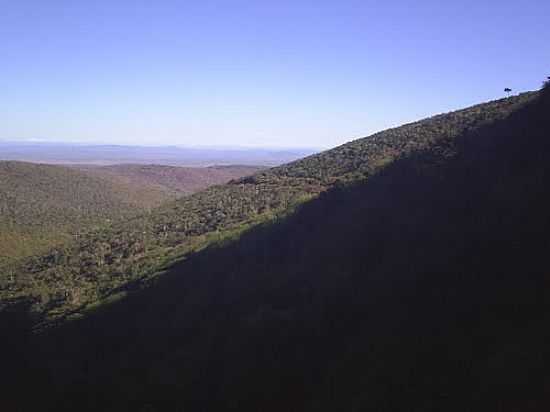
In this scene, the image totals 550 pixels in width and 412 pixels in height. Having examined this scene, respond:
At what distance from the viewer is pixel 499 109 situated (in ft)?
105

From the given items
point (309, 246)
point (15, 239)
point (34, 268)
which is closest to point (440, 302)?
point (309, 246)

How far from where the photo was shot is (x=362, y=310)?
52.0 ft

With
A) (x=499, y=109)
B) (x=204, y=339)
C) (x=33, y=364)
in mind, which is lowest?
(x=33, y=364)

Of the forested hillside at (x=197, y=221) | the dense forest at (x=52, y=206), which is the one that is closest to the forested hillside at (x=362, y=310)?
the forested hillside at (x=197, y=221)

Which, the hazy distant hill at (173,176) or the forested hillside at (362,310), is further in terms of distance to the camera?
the hazy distant hill at (173,176)

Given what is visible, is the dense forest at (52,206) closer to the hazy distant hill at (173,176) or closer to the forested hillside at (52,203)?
the forested hillside at (52,203)

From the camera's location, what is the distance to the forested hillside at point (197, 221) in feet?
89.4

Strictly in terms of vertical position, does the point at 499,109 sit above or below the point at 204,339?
above

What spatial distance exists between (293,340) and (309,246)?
624cm

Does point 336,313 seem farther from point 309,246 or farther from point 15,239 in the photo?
point 15,239

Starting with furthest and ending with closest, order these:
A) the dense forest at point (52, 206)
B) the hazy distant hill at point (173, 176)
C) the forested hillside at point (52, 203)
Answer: the hazy distant hill at point (173, 176), the forested hillside at point (52, 203), the dense forest at point (52, 206)

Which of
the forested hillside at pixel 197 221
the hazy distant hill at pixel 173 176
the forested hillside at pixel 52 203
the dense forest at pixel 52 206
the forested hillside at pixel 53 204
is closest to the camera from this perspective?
the forested hillside at pixel 197 221

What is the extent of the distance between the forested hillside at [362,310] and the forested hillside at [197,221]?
7.48ft

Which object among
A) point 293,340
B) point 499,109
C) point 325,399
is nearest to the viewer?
point 325,399
